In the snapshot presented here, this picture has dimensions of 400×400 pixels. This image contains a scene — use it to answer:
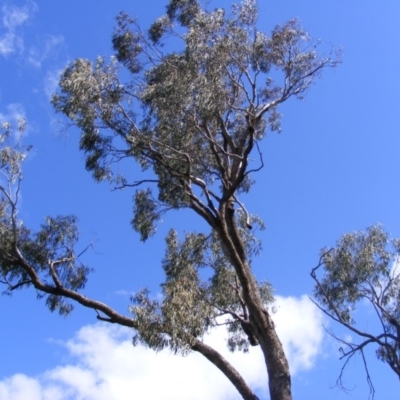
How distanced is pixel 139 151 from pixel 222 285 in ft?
8.58

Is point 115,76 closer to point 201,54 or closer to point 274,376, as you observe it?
point 201,54

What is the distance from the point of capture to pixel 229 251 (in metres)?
8.59

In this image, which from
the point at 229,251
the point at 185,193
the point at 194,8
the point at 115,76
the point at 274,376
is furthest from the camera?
the point at 194,8

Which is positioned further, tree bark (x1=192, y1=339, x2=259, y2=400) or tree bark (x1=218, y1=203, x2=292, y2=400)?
tree bark (x1=192, y1=339, x2=259, y2=400)

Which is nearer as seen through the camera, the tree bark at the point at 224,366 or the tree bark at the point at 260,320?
the tree bark at the point at 260,320

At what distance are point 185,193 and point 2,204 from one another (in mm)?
2696

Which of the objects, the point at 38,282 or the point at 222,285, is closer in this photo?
the point at 38,282

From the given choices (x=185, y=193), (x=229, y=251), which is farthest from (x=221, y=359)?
(x=185, y=193)

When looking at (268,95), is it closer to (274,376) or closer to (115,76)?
(115,76)

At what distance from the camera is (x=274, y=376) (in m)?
7.80

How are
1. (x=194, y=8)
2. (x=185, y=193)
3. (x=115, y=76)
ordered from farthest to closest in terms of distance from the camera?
(x=194, y=8)
(x=115, y=76)
(x=185, y=193)

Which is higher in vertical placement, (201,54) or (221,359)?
(201,54)

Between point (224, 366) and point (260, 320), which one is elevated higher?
point (260, 320)

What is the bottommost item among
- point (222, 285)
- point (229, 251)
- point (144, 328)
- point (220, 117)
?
point (144, 328)
